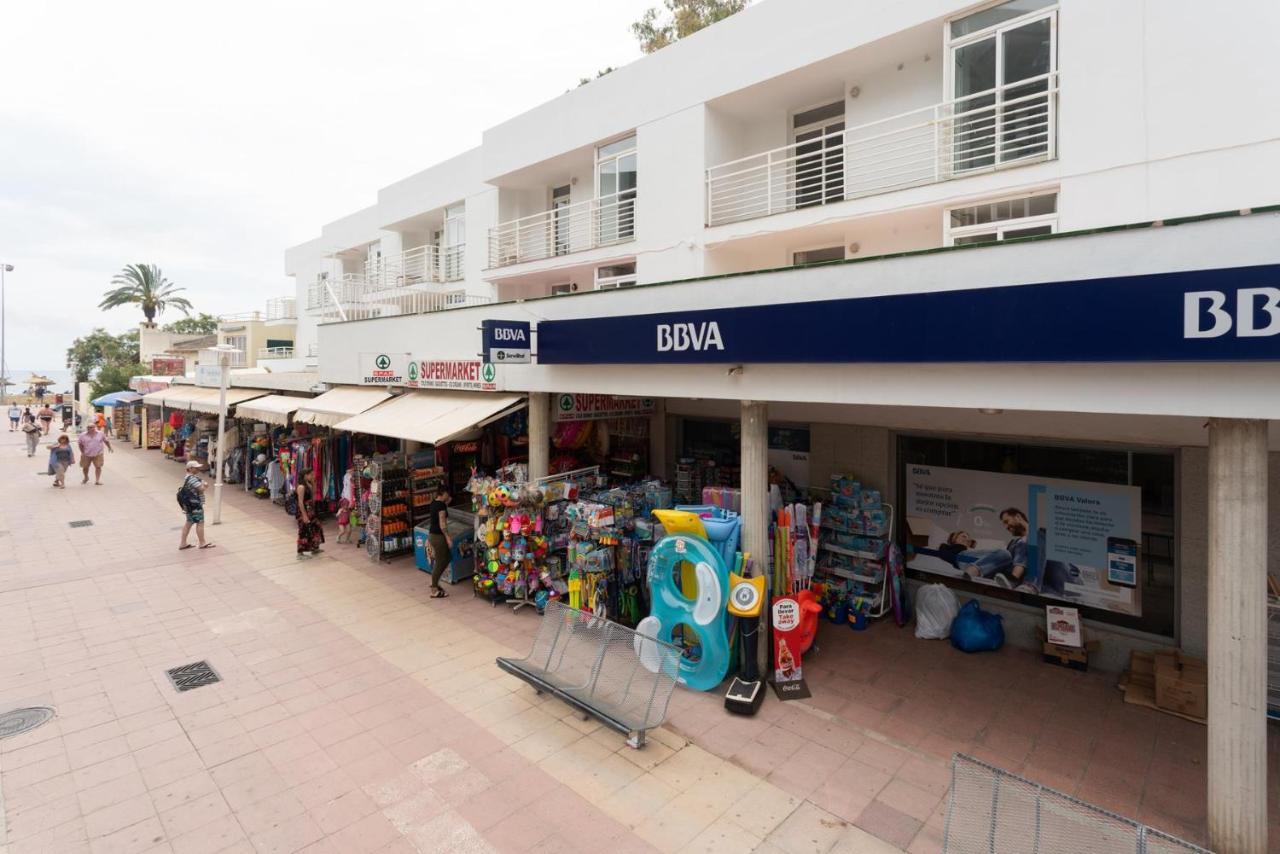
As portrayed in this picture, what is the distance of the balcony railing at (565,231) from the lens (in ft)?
45.0

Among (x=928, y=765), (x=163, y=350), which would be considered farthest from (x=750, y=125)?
(x=163, y=350)

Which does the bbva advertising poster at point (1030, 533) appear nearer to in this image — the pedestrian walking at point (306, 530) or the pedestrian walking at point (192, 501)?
the pedestrian walking at point (306, 530)

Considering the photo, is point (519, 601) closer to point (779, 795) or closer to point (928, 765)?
point (779, 795)

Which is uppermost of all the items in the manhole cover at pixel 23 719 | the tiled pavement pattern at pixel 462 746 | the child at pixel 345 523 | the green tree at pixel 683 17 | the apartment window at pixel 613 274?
the green tree at pixel 683 17

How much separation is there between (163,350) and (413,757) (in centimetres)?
5463

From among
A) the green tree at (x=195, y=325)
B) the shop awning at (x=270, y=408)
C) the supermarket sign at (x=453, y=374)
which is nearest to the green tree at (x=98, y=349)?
the green tree at (x=195, y=325)

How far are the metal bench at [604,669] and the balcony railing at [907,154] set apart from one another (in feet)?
24.6

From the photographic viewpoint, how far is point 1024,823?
4.12 m

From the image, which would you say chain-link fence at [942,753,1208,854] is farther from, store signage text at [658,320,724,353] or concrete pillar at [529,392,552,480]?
concrete pillar at [529,392,552,480]

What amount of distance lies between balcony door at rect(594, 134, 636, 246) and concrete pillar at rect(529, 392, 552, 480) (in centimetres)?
501

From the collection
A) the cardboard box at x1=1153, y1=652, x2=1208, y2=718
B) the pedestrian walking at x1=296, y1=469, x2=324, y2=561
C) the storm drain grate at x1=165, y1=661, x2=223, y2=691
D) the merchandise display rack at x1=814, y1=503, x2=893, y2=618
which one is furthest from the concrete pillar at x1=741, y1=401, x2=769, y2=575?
the pedestrian walking at x1=296, y1=469, x2=324, y2=561

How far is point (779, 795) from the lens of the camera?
17.2 ft

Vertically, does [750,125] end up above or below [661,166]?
above

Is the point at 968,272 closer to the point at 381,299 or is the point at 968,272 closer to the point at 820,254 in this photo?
the point at 820,254
